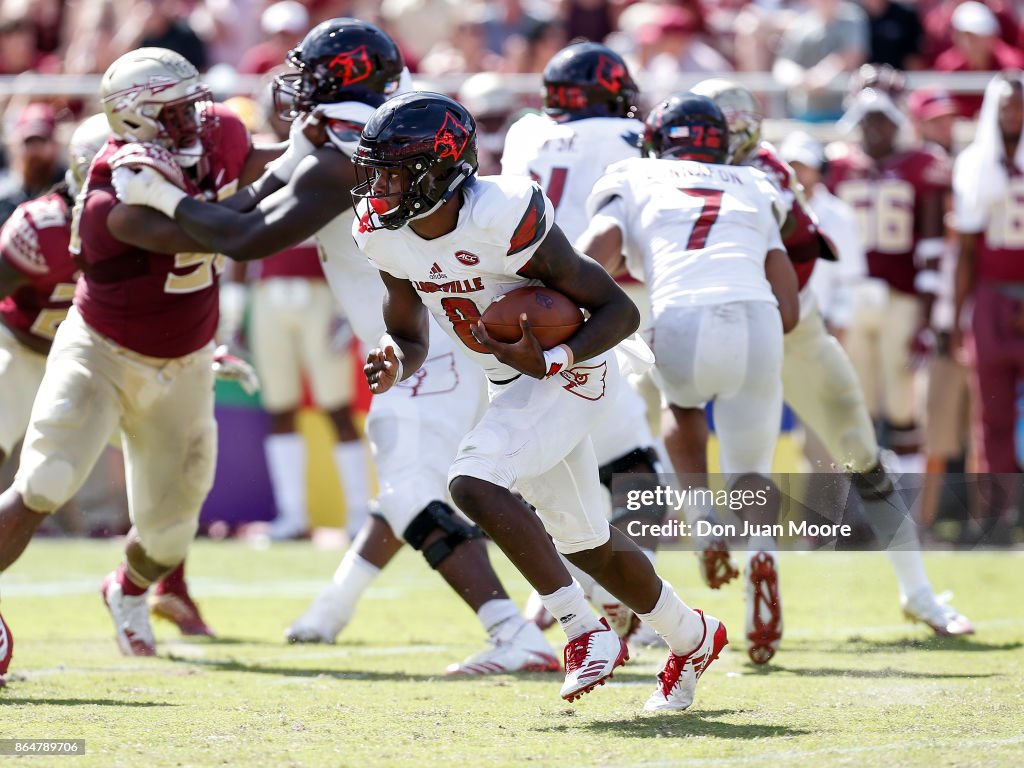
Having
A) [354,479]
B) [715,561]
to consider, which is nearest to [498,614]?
[715,561]

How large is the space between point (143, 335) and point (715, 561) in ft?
6.96

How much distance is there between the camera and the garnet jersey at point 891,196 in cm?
997

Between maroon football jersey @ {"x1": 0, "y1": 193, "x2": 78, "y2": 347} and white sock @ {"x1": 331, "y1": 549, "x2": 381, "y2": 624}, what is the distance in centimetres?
153

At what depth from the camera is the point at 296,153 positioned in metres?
A: 5.72

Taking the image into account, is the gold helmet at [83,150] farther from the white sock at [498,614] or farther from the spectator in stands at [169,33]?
the spectator in stands at [169,33]

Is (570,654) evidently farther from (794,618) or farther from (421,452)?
(794,618)

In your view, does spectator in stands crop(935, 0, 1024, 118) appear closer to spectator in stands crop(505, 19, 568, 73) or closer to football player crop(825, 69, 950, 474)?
football player crop(825, 69, 950, 474)

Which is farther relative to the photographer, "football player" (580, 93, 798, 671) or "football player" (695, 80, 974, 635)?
"football player" (695, 80, 974, 635)

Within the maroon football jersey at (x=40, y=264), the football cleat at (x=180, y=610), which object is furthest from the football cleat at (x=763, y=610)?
the maroon football jersey at (x=40, y=264)

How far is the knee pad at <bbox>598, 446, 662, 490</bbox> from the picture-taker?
6137mm

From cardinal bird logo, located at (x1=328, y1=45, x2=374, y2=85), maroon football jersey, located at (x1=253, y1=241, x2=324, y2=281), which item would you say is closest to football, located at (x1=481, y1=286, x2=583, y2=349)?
cardinal bird logo, located at (x1=328, y1=45, x2=374, y2=85)

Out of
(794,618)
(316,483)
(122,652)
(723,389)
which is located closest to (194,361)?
(122,652)

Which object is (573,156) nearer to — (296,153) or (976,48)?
(296,153)

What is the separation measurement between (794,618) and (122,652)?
278 cm
